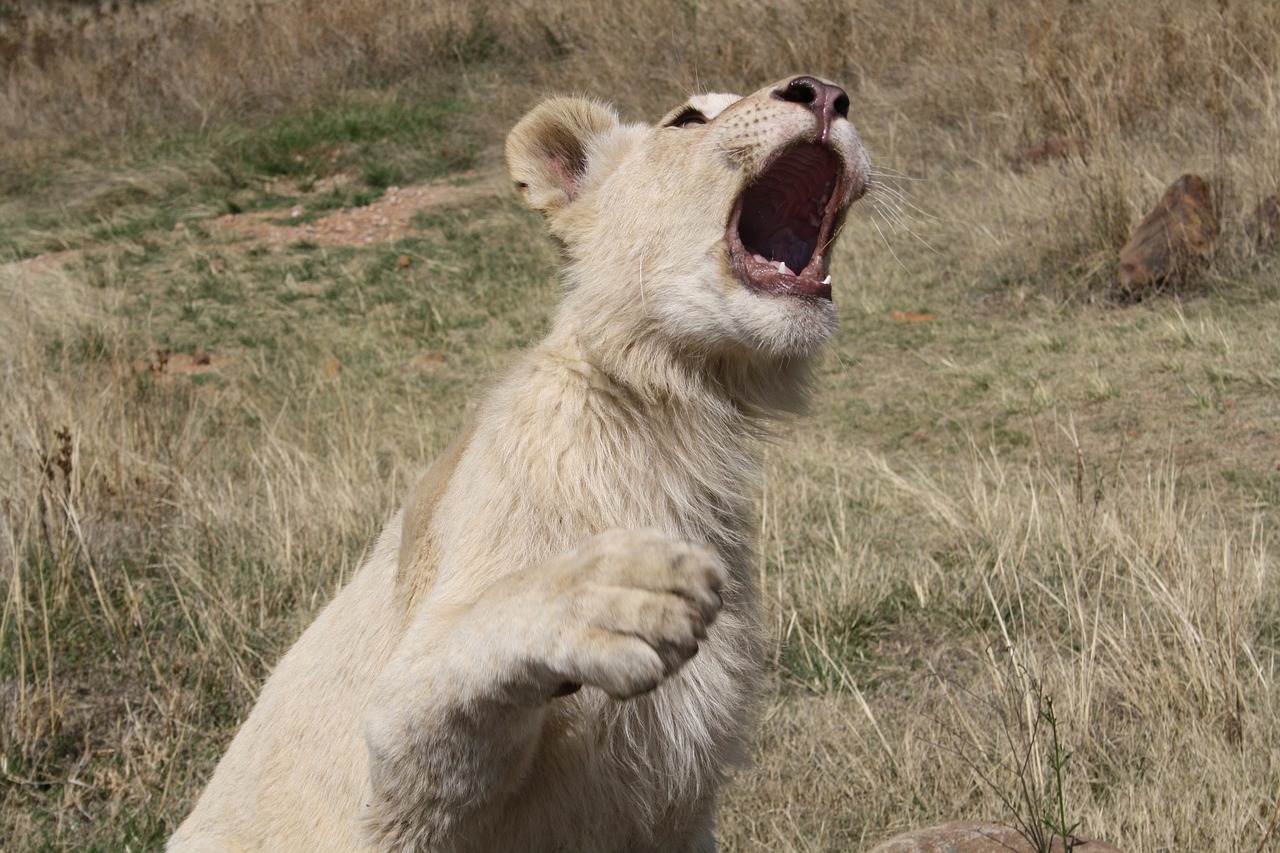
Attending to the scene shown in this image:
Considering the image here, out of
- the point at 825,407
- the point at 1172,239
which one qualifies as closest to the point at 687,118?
the point at 825,407

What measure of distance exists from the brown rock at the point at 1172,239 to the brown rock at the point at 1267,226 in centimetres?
27

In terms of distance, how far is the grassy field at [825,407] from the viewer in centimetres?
404

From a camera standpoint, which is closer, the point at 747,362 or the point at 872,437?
the point at 747,362

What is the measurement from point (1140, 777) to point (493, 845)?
6.50 ft

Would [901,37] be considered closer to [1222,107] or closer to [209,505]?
[1222,107]

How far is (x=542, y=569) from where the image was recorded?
2.38m

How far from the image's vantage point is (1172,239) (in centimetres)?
870

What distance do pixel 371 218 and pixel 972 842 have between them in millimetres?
11454

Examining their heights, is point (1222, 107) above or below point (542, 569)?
below

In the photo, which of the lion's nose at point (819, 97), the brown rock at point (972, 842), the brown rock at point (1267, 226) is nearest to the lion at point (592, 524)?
the lion's nose at point (819, 97)

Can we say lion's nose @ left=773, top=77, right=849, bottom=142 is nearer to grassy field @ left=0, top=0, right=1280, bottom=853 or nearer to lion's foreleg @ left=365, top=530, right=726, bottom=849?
grassy field @ left=0, top=0, right=1280, bottom=853

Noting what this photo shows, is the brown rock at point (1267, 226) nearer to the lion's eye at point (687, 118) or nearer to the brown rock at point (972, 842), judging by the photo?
the lion's eye at point (687, 118)

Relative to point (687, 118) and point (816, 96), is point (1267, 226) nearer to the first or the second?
point (687, 118)

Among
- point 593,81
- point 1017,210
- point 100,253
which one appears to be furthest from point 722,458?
point 593,81
